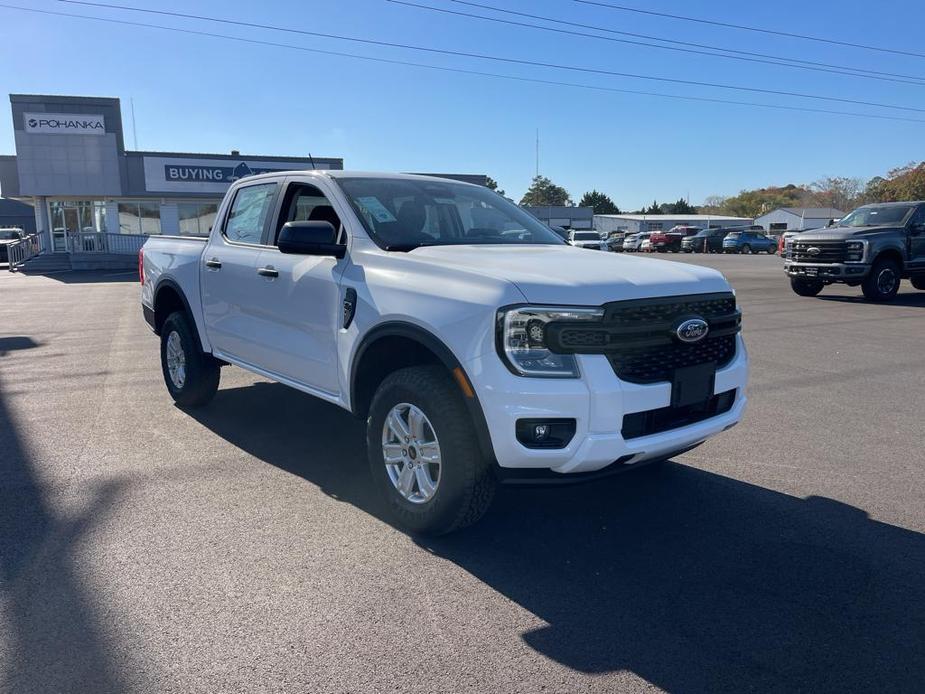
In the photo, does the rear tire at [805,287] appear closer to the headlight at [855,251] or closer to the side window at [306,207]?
the headlight at [855,251]

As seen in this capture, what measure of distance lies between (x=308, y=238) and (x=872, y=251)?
47.1 feet

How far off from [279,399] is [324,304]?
2.72 metres

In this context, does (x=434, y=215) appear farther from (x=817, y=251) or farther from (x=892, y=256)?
(x=892, y=256)

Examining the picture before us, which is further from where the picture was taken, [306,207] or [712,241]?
[712,241]

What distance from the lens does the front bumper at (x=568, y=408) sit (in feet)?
10.5

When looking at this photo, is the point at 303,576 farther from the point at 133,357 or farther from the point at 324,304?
the point at 133,357

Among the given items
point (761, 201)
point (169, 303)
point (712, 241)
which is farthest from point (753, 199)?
point (169, 303)

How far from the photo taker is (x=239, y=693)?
2.55 metres

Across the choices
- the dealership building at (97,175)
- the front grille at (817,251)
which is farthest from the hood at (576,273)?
the dealership building at (97,175)

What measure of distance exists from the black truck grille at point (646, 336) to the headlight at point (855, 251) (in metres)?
13.1

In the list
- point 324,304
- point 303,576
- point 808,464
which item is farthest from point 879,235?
point 303,576

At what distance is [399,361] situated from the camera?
163 inches

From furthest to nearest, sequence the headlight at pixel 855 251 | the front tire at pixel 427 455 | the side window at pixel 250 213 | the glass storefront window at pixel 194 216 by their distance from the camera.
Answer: the glass storefront window at pixel 194 216, the headlight at pixel 855 251, the side window at pixel 250 213, the front tire at pixel 427 455

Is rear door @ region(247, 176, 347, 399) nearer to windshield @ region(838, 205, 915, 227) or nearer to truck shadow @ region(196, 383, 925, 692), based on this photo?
truck shadow @ region(196, 383, 925, 692)
